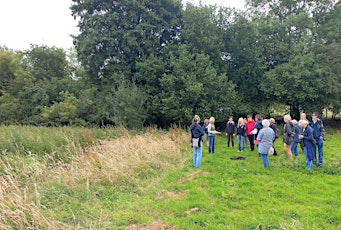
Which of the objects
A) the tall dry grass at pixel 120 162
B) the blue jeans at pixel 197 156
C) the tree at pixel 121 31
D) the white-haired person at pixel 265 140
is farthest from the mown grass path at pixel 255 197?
the tree at pixel 121 31

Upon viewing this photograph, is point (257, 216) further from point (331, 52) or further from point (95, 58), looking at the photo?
point (331, 52)

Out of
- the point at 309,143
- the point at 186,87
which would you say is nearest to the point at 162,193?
the point at 309,143

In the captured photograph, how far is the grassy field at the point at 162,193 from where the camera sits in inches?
198

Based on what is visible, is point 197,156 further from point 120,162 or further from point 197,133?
point 120,162

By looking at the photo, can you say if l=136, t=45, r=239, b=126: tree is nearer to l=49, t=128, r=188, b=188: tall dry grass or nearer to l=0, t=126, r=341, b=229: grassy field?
l=49, t=128, r=188, b=188: tall dry grass

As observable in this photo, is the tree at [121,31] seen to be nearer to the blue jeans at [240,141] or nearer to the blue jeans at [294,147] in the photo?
the blue jeans at [240,141]

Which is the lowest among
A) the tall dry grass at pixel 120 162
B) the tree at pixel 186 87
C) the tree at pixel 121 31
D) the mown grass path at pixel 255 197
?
the mown grass path at pixel 255 197

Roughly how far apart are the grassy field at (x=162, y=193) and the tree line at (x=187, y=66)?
10.7 meters

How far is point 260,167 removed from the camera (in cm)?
916

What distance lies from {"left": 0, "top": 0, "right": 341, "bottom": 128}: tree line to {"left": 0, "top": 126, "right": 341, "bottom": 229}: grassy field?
35.2 ft

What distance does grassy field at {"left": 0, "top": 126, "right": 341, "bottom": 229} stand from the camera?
5.03 m

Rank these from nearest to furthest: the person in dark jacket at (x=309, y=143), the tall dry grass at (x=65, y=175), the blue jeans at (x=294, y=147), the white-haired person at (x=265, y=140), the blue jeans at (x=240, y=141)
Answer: the tall dry grass at (x=65, y=175)
the person in dark jacket at (x=309, y=143)
the white-haired person at (x=265, y=140)
the blue jeans at (x=294, y=147)
the blue jeans at (x=240, y=141)

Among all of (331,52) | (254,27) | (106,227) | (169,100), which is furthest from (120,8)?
(106,227)

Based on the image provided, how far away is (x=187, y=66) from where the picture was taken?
20969 mm
